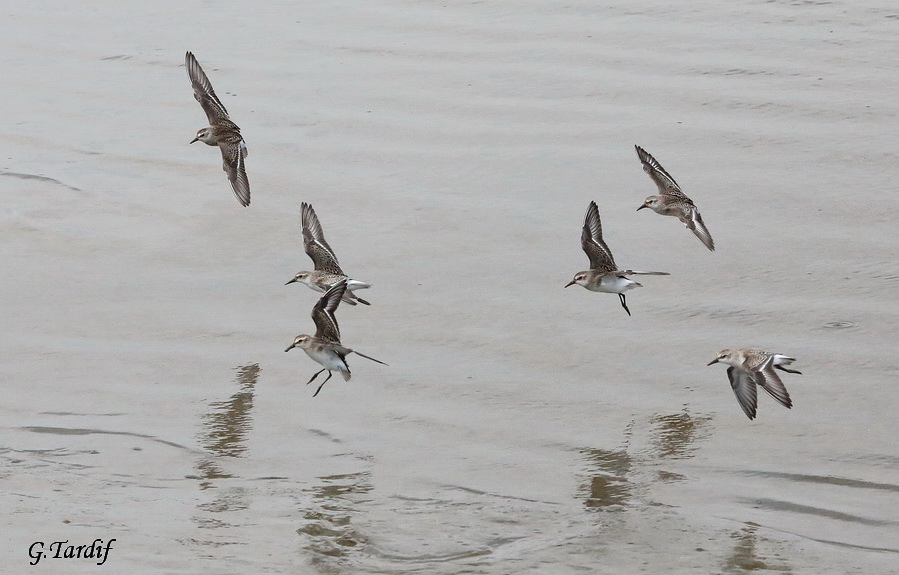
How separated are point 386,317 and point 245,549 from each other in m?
2.83

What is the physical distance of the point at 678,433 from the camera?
290 inches

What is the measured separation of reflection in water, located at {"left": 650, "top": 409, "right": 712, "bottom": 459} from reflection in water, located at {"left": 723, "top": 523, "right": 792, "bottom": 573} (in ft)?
2.87

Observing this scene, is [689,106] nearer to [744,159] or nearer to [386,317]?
[744,159]

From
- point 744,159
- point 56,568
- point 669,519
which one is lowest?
point 56,568

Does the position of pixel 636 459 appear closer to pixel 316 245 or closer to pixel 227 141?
pixel 316 245

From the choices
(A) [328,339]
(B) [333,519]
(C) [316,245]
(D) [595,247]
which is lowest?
(B) [333,519]

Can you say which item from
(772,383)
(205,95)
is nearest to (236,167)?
(205,95)

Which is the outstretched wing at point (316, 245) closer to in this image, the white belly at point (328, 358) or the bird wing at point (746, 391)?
the white belly at point (328, 358)

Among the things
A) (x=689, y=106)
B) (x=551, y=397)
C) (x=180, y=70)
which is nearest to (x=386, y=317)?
(x=551, y=397)

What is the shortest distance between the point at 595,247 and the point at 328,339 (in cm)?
192

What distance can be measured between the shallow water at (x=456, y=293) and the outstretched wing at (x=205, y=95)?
70 centimetres

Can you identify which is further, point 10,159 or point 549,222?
point 10,159

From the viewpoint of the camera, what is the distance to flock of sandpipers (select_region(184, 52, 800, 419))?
7407 millimetres

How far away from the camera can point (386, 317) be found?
8.81 metres
